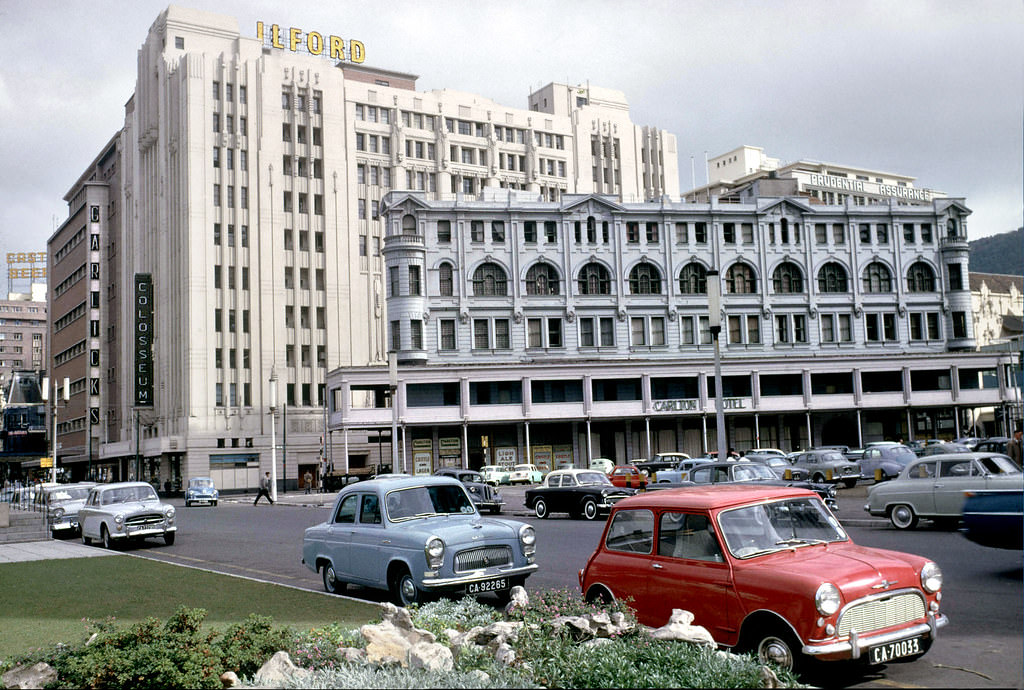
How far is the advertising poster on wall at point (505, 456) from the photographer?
6712 centimetres

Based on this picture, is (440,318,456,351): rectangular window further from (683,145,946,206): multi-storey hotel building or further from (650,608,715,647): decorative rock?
(650,608,715,647): decorative rock

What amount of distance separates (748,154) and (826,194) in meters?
20.0

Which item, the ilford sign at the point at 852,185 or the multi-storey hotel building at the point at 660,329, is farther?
the ilford sign at the point at 852,185

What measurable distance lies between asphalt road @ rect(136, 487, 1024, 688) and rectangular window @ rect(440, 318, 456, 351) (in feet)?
111

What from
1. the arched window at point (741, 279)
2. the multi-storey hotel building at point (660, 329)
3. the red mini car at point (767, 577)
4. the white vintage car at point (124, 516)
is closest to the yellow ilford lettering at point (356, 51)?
the multi-storey hotel building at point (660, 329)

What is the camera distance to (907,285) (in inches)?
2980

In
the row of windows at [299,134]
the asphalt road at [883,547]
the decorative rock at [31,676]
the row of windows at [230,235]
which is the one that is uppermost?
the row of windows at [299,134]

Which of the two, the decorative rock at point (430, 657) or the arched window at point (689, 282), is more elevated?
the arched window at point (689, 282)

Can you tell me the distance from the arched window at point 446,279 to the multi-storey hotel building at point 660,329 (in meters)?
0.11

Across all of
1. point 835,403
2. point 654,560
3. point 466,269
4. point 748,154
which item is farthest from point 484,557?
point 748,154

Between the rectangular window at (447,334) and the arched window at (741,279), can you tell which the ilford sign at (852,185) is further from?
the rectangular window at (447,334)

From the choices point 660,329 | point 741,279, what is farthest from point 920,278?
point 660,329

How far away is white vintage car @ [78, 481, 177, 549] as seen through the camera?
24.0 metres

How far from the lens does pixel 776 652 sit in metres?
7.78
